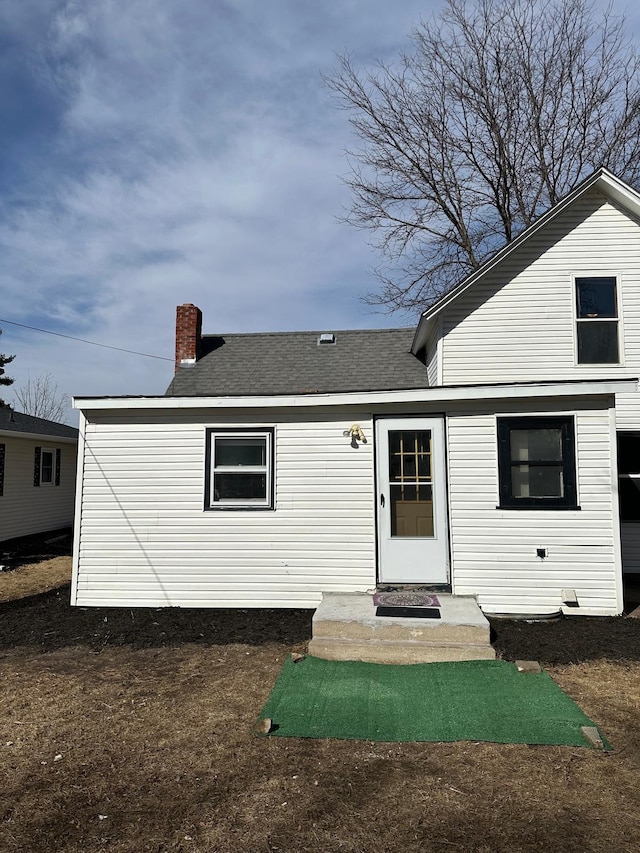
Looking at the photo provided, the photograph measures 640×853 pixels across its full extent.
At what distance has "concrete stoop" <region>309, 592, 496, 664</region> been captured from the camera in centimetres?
577

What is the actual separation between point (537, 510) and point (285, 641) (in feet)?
12.5

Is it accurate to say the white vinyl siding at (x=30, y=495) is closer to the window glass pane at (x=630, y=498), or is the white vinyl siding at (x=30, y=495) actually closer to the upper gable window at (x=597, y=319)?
the upper gable window at (x=597, y=319)

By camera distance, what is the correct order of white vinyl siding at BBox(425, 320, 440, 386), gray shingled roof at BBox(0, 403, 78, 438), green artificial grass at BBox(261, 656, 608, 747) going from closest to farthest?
1. green artificial grass at BBox(261, 656, 608, 747)
2. white vinyl siding at BBox(425, 320, 440, 386)
3. gray shingled roof at BBox(0, 403, 78, 438)

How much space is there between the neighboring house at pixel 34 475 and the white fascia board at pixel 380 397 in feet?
27.0

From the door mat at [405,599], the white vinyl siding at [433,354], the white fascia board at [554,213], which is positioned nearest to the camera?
the door mat at [405,599]

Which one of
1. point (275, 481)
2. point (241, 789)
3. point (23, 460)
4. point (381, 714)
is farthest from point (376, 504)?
point (23, 460)

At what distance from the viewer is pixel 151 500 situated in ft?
26.7

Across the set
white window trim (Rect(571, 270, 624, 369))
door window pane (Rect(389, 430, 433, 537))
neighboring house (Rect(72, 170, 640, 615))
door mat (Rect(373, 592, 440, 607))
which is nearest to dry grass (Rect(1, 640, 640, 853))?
door mat (Rect(373, 592, 440, 607))

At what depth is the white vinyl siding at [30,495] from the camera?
15180mm

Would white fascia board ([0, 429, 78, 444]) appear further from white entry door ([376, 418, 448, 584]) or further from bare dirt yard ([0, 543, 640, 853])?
white entry door ([376, 418, 448, 584])

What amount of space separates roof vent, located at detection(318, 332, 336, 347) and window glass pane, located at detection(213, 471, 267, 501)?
5728 mm

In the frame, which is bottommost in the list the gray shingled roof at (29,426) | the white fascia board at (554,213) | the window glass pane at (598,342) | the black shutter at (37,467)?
the black shutter at (37,467)

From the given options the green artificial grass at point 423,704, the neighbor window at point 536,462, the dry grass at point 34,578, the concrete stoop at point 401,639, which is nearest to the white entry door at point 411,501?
the neighbor window at point 536,462

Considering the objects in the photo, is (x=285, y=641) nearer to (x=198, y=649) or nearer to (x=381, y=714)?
(x=198, y=649)
